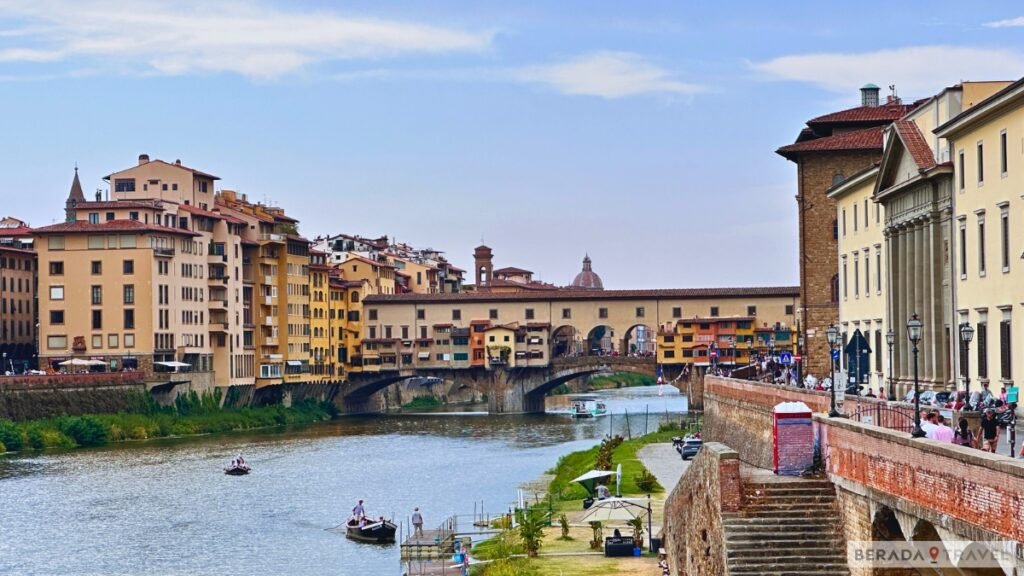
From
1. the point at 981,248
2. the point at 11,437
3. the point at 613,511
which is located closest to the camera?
the point at 981,248

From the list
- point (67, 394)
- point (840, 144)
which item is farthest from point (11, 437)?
point (840, 144)

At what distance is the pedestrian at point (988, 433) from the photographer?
22.4 metres

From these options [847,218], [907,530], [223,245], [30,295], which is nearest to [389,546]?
[847,218]

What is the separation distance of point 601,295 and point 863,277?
6330 cm

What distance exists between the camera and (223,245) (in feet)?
339

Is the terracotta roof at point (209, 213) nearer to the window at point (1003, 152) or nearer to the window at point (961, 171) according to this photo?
the window at point (961, 171)

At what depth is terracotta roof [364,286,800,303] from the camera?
111625 millimetres

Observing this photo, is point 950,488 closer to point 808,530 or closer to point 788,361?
point 808,530

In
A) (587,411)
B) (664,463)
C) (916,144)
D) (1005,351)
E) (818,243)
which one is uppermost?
(916,144)

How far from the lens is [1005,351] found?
35156 mm

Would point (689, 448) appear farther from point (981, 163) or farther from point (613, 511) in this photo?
point (981, 163)

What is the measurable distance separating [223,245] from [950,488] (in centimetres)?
8825

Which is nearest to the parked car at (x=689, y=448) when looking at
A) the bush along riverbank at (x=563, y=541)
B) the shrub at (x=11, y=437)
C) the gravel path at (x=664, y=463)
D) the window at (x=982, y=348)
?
the gravel path at (x=664, y=463)

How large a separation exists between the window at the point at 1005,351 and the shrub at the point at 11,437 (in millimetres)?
50807
